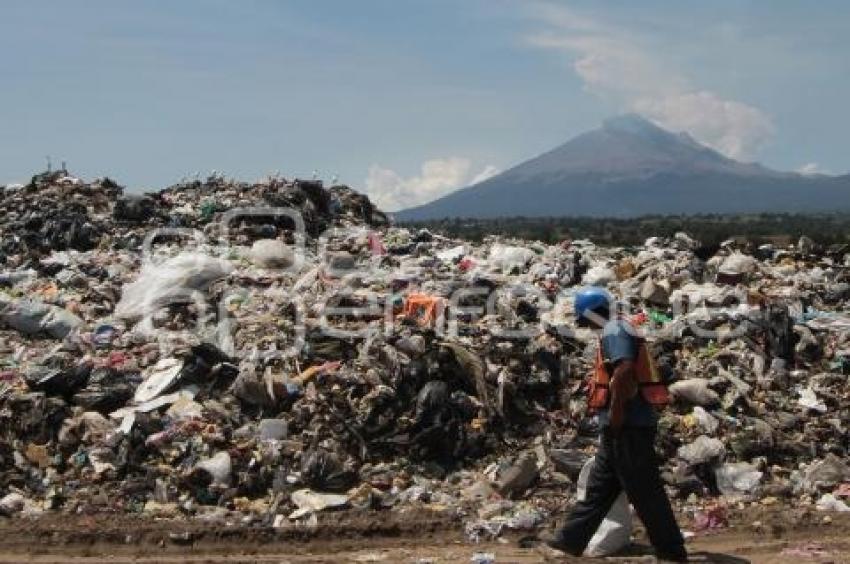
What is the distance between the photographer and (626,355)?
13.8 feet

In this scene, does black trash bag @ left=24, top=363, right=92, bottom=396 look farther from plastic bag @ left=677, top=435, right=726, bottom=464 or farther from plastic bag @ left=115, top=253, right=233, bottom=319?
plastic bag @ left=677, top=435, right=726, bottom=464

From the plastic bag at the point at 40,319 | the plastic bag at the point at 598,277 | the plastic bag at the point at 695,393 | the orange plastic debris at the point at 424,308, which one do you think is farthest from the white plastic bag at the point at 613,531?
the plastic bag at the point at 40,319

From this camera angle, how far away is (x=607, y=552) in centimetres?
450

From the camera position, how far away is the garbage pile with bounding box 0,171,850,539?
5379 millimetres

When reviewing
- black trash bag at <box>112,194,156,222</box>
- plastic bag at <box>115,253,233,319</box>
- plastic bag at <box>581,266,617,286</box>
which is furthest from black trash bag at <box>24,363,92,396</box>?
black trash bag at <box>112,194,156,222</box>

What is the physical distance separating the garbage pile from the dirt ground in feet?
0.53

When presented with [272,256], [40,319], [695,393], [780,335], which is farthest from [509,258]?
[40,319]

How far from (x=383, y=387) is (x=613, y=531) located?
1.98 meters

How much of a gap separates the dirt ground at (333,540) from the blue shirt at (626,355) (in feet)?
2.33

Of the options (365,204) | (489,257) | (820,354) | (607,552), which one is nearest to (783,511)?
(607,552)

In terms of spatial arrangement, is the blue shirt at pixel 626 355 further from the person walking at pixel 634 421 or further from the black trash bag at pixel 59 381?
the black trash bag at pixel 59 381

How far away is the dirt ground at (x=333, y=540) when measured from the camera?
461 centimetres

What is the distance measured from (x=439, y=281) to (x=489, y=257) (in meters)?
1.97

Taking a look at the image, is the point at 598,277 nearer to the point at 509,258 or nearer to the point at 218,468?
the point at 509,258
